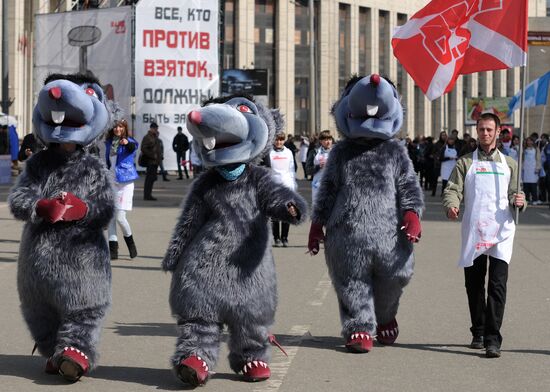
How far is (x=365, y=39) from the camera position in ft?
286

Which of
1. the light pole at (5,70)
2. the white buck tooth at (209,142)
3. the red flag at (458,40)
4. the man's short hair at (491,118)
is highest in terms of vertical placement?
the light pole at (5,70)

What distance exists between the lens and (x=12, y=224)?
1984cm

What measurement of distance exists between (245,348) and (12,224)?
42.9ft

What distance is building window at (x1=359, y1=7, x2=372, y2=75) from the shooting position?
285 ft

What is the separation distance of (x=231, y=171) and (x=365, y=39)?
80730 mm

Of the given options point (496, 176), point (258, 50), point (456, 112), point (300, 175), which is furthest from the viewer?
point (456, 112)

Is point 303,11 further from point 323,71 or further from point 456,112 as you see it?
point 456,112

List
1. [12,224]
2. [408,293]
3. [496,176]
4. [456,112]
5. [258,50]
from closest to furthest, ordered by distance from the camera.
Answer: [496,176] → [408,293] → [12,224] → [258,50] → [456,112]

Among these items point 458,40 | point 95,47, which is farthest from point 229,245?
point 95,47

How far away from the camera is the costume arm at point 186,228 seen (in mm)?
7473

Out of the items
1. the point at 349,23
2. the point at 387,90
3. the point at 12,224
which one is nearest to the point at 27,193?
the point at 387,90

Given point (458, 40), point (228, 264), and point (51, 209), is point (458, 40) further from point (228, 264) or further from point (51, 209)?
point (51, 209)

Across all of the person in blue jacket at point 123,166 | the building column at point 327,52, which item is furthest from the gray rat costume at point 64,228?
the building column at point 327,52

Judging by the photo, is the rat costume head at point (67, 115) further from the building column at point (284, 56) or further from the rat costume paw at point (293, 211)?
the building column at point (284, 56)
